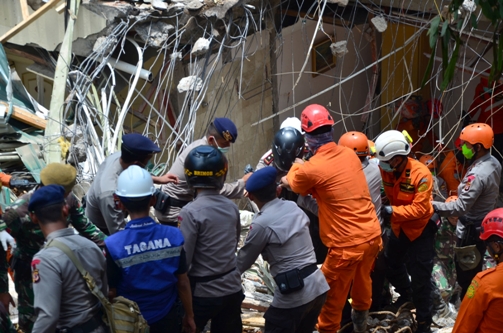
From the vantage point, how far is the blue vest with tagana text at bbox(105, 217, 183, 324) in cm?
408

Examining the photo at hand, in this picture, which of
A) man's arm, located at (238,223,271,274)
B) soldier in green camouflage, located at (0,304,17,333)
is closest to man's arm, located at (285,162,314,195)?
man's arm, located at (238,223,271,274)

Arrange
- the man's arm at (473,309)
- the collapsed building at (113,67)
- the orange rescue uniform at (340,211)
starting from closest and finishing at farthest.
A: the man's arm at (473,309) → the orange rescue uniform at (340,211) → the collapsed building at (113,67)

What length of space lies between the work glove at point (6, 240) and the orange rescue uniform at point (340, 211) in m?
2.00

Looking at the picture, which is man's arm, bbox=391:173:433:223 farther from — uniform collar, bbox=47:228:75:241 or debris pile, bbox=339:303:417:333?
uniform collar, bbox=47:228:75:241

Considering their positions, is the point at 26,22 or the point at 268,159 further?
the point at 26,22

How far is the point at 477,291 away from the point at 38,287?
226 cm

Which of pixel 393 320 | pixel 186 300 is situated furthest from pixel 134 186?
pixel 393 320

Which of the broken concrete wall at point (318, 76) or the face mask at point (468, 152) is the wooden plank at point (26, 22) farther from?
the face mask at point (468, 152)

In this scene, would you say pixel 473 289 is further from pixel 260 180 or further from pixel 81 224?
pixel 81 224

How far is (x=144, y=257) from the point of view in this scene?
4.11m

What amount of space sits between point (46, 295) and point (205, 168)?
135cm

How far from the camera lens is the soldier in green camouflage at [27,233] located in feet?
15.0

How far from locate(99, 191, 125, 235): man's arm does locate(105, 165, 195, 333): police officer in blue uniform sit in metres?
0.93

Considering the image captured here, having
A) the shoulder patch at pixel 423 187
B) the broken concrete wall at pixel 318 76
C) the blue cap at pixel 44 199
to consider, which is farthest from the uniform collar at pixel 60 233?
the broken concrete wall at pixel 318 76
